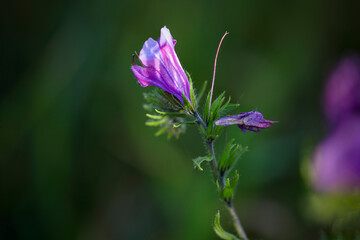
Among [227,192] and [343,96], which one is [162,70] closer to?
[227,192]

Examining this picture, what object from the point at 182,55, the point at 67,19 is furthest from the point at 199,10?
the point at 67,19

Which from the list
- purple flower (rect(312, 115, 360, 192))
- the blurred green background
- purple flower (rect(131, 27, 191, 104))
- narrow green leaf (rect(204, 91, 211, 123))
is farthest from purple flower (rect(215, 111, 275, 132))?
the blurred green background

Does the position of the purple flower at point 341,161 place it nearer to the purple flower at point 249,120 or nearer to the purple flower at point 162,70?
the purple flower at point 249,120

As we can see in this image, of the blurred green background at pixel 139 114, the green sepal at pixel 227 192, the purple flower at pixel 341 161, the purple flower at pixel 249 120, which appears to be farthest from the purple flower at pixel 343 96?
the green sepal at pixel 227 192

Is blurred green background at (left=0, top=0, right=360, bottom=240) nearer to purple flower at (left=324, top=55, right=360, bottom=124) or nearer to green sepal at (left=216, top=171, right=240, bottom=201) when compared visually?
purple flower at (left=324, top=55, right=360, bottom=124)

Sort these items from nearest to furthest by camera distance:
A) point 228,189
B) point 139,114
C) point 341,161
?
point 228,189 < point 341,161 < point 139,114

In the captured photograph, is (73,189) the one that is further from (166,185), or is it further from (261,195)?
(261,195)

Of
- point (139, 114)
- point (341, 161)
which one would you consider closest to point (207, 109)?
point (341, 161)
